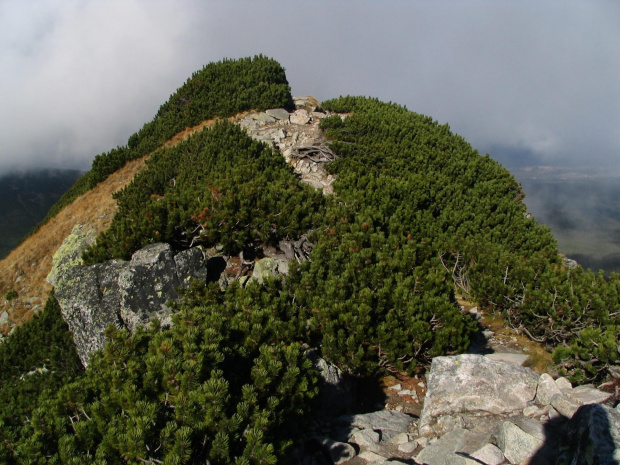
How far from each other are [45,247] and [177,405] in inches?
637

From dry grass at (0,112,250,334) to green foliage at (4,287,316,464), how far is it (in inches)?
477

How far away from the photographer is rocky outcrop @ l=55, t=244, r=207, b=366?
8047mm

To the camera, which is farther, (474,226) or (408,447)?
(474,226)

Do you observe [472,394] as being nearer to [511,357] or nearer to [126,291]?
[511,357]

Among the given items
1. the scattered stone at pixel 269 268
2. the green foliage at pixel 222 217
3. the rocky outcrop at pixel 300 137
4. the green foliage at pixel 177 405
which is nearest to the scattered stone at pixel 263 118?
the rocky outcrop at pixel 300 137

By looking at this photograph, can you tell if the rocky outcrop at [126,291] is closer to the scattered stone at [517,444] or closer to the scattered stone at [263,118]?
the scattered stone at [517,444]

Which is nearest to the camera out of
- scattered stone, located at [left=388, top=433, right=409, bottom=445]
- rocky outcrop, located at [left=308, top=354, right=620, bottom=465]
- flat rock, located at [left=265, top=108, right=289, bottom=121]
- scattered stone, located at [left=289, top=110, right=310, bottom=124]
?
rocky outcrop, located at [left=308, top=354, right=620, bottom=465]

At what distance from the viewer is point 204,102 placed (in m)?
21.1

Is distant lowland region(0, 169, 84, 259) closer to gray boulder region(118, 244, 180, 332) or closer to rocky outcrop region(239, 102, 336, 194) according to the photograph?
rocky outcrop region(239, 102, 336, 194)

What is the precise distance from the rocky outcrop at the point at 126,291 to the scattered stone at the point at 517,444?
247 inches

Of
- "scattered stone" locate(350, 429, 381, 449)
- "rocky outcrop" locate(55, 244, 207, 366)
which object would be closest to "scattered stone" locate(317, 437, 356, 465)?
"scattered stone" locate(350, 429, 381, 449)

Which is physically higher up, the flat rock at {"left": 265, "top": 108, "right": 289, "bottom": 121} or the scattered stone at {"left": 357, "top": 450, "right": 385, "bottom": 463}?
the flat rock at {"left": 265, "top": 108, "right": 289, "bottom": 121}

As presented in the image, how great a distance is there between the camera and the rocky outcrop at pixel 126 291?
8.05 metres

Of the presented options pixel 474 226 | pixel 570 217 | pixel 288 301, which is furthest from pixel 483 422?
pixel 570 217
